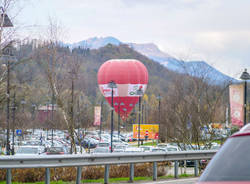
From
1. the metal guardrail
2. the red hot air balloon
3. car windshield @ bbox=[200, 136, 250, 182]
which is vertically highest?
the red hot air balloon

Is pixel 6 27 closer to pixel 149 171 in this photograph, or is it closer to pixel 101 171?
pixel 101 171

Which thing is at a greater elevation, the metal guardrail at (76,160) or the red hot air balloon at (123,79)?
the red hot air balloon at (123,79)

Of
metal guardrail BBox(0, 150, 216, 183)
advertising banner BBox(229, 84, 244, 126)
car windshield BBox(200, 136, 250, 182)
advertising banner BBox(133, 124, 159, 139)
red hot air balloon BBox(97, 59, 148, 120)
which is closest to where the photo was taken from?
Answer: car windshield BBox(200, 136, 250, 182)

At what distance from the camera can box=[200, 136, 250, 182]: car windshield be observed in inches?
158

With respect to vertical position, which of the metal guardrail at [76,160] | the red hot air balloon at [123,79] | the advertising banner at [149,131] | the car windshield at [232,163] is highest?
the red hot air balloon at [123,79]

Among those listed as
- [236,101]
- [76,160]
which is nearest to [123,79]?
[236,101]

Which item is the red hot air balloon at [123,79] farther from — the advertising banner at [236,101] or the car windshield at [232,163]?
the car windshield at [232,163]

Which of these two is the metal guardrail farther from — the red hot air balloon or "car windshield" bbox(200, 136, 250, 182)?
the red hot air balloon

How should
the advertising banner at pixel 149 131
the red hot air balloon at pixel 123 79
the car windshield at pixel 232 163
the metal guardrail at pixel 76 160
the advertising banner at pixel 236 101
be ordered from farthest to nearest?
the red hot air balloon at pixel 123 79 → the advertising banner at pixel 149 131 → the advertising banner at pixel 236 101 → the metal guardrail at pixel 76 160 → the car windshield at pixel 232 163

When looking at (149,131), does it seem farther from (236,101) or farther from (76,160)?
(76,160)

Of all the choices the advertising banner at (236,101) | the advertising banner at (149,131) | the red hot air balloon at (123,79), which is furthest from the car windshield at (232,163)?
the red hot air balloon at (123,79)

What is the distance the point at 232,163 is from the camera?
4.11 m

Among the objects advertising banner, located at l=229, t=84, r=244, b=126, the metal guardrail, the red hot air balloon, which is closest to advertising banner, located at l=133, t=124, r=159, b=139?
the red hot air balloon

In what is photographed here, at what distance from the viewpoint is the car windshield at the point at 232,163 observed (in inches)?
158
